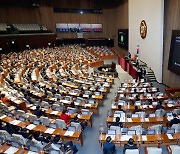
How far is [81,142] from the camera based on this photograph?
9.60 meters

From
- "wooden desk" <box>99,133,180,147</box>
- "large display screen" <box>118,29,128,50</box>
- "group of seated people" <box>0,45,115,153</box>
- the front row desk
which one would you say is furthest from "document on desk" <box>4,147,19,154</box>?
"large display screen" <box>118,29,128,50</box>

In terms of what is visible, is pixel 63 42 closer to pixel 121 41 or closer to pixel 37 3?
pixel 37 3

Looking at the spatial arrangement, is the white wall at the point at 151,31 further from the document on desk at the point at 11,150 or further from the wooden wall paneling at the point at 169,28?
the document on desk at the point at 11,150

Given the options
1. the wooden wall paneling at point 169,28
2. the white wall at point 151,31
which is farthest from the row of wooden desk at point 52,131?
the white wall at point 151,31

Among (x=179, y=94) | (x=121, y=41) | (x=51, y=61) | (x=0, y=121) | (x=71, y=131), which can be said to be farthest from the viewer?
(x=121, y=41)

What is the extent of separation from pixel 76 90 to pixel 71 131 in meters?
6.03

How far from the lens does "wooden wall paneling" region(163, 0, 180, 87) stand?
54.5 ft

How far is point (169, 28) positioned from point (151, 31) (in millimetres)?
3780

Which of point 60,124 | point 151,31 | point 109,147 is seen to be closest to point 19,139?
point 60,124

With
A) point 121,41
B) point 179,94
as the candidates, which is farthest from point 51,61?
point 179,94

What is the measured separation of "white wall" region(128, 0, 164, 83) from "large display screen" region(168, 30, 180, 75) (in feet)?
8.23

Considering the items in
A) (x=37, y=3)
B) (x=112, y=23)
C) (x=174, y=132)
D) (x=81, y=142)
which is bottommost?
(x=81, y=142)

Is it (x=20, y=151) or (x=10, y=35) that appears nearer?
(x=20, y=151)

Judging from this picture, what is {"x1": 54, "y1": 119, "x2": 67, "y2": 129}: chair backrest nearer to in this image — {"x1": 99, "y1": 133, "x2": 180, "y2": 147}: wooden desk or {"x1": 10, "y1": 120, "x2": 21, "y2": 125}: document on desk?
{"x1": 99, "y1": 133, "x2": 180, "y2": 147}: wooden desk
